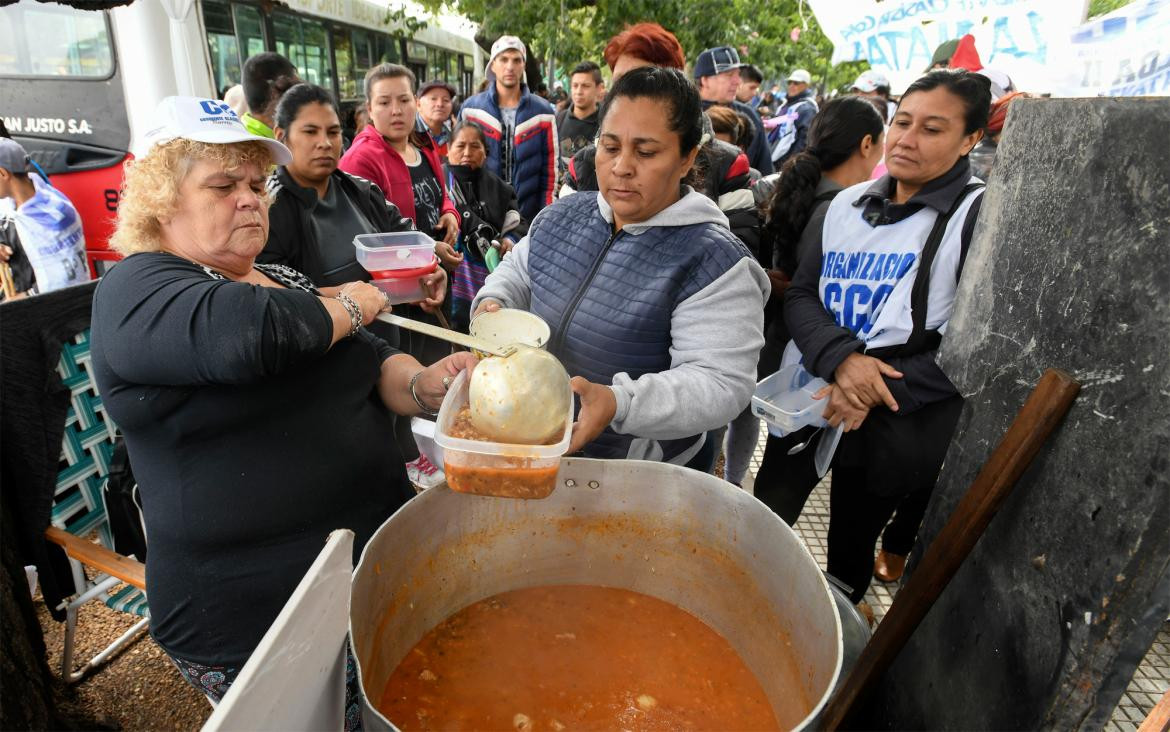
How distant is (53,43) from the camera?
4.88 metres

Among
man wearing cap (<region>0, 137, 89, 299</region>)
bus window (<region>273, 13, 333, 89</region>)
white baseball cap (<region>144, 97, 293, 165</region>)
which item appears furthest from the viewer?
bus window (<region>273, 13, 333, 89</region>)

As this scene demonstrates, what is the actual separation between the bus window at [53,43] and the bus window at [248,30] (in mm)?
Answer: 1907

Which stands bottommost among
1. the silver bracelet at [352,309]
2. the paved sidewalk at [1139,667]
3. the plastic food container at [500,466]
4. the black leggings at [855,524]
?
the paved sidewalk at [1139,667]

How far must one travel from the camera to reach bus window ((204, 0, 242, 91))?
6.23 meters

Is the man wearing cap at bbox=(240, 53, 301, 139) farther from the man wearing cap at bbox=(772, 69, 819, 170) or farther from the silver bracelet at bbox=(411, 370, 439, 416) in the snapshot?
the man wearing cap at bbox=(772, 69, 819, 170)

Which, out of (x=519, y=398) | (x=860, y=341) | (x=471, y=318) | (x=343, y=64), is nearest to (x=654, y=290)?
(x=471, y=318)

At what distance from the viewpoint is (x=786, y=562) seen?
4.17 ft

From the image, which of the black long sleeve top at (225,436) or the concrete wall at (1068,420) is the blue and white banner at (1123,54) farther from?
the black long sleeve top at (225,436)

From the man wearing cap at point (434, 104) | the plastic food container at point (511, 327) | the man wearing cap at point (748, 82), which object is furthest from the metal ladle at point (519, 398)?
the man wearing cap at point (748, 82)

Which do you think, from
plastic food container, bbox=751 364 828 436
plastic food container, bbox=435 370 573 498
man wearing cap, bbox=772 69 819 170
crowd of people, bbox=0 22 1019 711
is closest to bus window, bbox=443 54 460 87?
man wearing cap, bbox=772 69 819 170

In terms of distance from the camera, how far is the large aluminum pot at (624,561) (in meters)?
1.24

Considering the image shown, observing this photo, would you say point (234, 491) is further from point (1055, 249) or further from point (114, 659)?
point (114, 659)

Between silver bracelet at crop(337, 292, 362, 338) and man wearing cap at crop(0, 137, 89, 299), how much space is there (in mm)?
3581

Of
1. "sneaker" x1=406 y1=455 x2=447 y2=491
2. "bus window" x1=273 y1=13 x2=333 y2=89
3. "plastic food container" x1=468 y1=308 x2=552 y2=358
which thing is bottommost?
"sneaker" x1=406 y1=455 x2=447 y2=491
